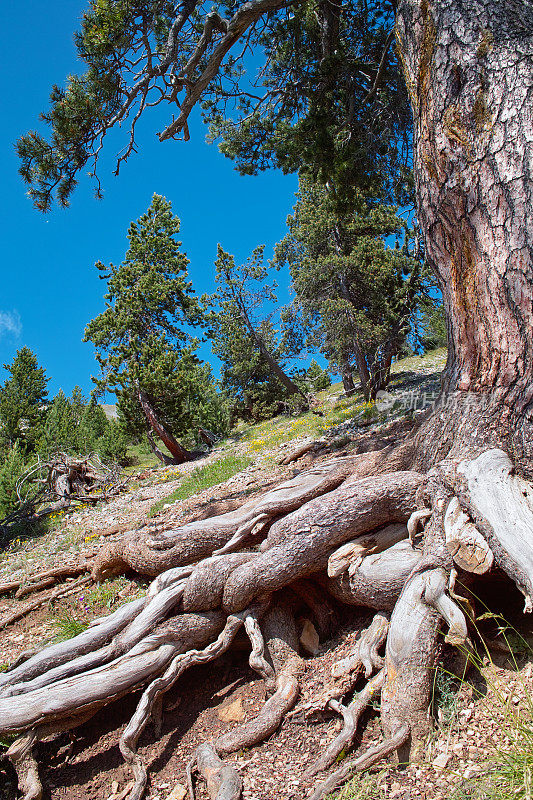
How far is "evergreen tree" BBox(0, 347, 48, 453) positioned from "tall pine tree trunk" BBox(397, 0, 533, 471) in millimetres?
34657

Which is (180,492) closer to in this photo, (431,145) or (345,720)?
(345,720)

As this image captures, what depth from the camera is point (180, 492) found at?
10555mm

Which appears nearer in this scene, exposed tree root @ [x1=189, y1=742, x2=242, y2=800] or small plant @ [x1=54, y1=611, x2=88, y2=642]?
exposed tree root @ [x1=189, y1=742, x2=242, y2=800]

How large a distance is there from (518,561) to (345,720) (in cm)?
166

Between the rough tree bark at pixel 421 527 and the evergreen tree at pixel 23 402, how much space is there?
109ft

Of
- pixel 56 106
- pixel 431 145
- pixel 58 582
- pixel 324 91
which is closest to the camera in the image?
pixel 431 145

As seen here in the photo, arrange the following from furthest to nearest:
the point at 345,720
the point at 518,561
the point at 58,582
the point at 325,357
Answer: the point at 325,357 < the point at 58,582 < the point at 345,720 < the point at 518,561

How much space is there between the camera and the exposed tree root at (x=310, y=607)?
312 centimetres

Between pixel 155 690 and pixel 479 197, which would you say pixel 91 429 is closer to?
pixel 155 690

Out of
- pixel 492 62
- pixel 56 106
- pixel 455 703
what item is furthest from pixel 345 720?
pixel 56 106

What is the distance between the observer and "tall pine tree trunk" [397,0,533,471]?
3645 millimetres

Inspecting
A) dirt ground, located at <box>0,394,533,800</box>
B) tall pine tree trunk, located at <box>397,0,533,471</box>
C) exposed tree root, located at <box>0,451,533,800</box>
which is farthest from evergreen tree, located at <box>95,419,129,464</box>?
tall pine tree trunk, located at <box>397,0,533,471</box>

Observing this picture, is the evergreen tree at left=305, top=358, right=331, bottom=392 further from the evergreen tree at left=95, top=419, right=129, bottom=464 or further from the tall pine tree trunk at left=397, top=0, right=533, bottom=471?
the tall pine tree trunk at left=397, top=0, right=533, bottom=471

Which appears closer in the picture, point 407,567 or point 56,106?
point 407,567
